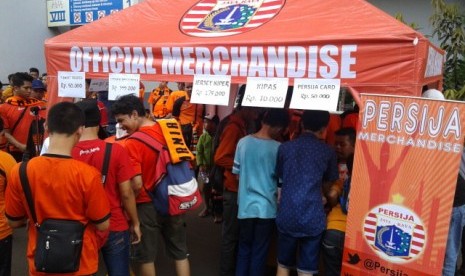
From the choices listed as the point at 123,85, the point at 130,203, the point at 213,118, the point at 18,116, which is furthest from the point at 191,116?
the point at 130,203

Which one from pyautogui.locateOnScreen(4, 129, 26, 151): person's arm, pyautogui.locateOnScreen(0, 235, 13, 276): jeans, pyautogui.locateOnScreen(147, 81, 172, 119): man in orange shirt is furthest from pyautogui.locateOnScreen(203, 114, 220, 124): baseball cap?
pyautogui.locateOnScreen(147, 81, 172, 119): man in orange shirt

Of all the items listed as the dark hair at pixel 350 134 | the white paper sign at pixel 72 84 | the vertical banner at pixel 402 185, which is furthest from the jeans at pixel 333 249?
the white paper sign at pixel 72 84

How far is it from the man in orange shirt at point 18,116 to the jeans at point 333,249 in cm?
378

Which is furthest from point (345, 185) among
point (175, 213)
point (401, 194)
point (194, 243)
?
point (194, 243)

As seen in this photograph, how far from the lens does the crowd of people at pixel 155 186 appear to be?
236 cm

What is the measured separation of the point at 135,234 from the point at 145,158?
57 centimetres

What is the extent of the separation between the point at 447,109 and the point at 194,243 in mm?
3472

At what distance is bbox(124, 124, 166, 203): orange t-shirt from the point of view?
10.7ft

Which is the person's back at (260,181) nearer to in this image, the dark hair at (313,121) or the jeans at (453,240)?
the dark hair at (313,121)

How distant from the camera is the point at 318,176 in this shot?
10.4 feet

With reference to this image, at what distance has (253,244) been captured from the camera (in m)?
3.68

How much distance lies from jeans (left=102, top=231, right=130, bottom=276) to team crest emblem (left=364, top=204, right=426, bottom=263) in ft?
5.46

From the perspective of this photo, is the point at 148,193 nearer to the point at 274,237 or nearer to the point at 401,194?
the point at 274,237

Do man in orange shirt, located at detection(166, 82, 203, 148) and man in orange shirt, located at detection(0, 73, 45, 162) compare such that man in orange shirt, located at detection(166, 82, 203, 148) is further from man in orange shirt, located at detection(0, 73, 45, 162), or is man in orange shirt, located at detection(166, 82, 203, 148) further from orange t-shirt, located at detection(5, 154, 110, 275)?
orange t-shirt, located at detection(5, 154, 110, 275)
